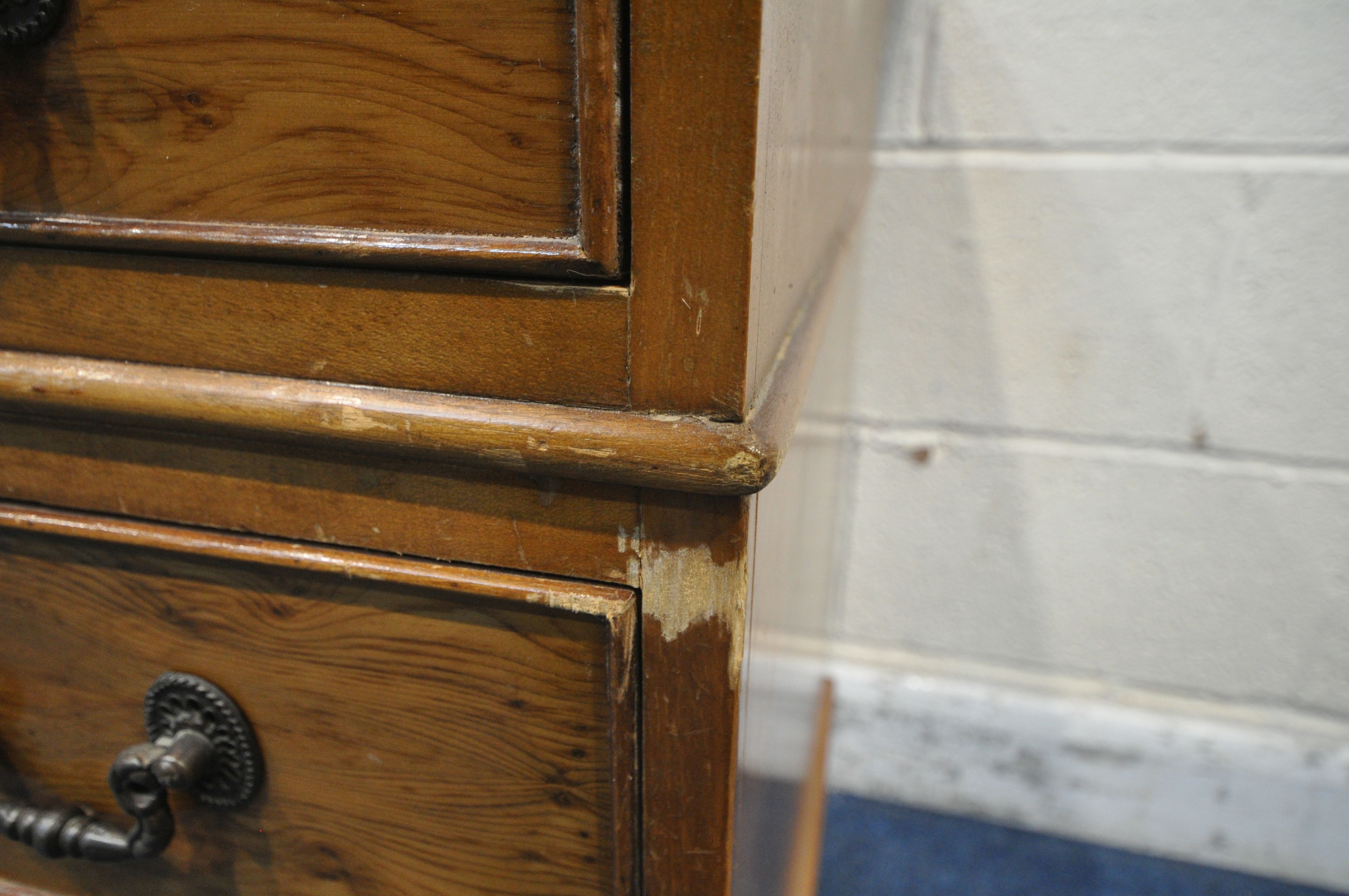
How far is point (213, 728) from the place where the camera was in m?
0.33

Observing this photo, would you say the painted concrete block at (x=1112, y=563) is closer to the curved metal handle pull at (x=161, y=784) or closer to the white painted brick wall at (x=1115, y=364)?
the white painted brick wall at (x=1115, y=364)

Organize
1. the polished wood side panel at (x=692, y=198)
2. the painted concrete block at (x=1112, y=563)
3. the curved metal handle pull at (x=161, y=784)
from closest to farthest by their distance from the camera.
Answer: the polished wood side panel at (x=692, y=198) < the curved metal handle pull at (x=161, y=784) < the painted concrete block at (x=1112, y=563)

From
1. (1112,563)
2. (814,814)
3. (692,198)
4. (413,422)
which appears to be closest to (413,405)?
(413,422)

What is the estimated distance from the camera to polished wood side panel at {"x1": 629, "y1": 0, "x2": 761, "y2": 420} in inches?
8.4

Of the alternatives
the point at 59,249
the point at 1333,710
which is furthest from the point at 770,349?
the point at 1333,710

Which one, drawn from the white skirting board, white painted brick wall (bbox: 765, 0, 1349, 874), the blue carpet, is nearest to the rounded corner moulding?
white painted brick wall (bbox: 765, 0, 1349, 874)

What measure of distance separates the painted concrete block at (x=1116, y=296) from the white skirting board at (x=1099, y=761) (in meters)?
0.27

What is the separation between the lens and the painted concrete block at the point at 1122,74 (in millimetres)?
648

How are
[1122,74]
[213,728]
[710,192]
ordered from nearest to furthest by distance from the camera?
[710,192] → [213,728] → [1122,74]

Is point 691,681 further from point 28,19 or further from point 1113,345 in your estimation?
point 1113,345

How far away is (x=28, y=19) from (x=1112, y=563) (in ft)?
2.79

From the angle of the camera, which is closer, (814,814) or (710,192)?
(710,192)

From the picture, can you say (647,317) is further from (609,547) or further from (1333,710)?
(1333,710)

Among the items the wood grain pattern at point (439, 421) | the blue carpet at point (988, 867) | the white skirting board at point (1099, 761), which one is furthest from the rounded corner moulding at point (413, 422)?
the blue carpet at point (988, 867)
